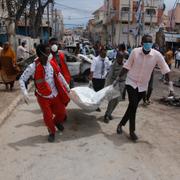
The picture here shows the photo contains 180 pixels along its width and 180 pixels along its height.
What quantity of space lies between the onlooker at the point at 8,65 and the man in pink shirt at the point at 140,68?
7253 millimetres

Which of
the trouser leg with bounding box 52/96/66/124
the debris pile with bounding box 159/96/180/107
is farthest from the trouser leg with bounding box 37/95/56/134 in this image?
the debris pile with bounding box 159/96/180/107

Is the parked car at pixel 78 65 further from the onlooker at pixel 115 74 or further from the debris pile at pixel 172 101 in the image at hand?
the onlooker at pixel 115 74

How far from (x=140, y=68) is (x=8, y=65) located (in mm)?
7703

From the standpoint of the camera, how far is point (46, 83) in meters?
7.12

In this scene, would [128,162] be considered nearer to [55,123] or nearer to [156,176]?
[156,176]

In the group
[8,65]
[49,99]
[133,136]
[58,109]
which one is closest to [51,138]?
[58,109]

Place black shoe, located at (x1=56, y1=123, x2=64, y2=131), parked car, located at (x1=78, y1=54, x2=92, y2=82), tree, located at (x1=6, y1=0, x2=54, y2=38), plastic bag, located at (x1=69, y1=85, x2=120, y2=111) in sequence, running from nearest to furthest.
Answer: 1. black shoe, located at (x1=56, y1=123, x2=64, y2=131)
2. plastic bag, located at (x1=69, y1=85, x2=120, y2=111)
3. parked car, located at (x1=78, y1=54, x2=92, y2=82)
4. tree, located at (x1=6, y1=0, x2=54, y2=38)

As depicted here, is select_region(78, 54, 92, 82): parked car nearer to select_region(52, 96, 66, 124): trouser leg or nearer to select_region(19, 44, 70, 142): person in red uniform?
select_region(52, 96, 66, 124): trouser leg

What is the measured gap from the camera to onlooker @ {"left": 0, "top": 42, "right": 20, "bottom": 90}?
13770mm

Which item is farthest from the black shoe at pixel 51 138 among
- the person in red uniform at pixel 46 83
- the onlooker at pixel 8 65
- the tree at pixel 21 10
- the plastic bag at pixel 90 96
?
the tree at pixel 21 10

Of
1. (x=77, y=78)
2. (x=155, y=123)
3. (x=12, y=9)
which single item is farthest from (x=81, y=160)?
(x=12, y=9)

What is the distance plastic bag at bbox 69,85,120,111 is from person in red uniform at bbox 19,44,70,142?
2.50 feet

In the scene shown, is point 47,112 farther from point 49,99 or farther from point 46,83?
point 46,83

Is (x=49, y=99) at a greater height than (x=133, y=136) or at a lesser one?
greater
